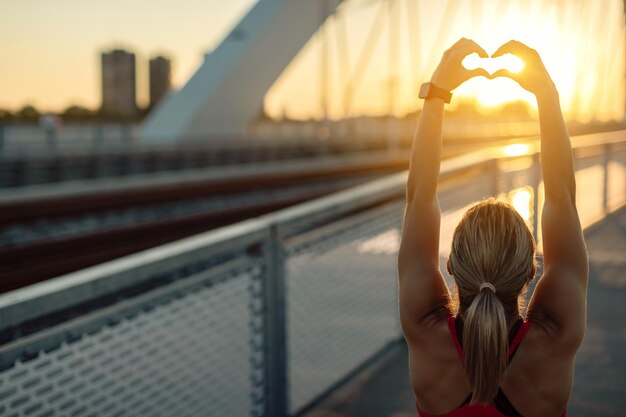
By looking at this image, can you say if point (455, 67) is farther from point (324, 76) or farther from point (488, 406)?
point (324, 76)

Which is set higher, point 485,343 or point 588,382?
point 485,343

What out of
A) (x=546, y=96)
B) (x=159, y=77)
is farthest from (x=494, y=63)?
(x=159, y=77)

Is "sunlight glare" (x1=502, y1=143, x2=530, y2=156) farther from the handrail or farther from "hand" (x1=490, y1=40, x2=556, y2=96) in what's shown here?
"hand" (x1=490, y1=40, x2=556, y2=96)

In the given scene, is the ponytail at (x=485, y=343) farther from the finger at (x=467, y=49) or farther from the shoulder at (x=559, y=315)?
the finger at (x=467, y=49)

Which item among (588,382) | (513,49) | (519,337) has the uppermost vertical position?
(513,49)

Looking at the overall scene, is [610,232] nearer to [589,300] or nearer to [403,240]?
[589,300]

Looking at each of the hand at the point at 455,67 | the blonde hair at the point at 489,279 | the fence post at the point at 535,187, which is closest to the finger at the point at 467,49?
the hand at the point at 455,67

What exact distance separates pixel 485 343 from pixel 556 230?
0.32 meters

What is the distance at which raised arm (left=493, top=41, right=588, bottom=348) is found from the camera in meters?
1.70

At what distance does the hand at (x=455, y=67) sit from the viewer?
193cm

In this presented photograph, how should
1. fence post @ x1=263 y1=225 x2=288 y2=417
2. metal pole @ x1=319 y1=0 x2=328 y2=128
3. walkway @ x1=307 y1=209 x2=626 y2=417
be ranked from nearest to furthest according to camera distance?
fence post @ x1=263 y1=225 x2=288 y2=417 < walkway @ x1=307 y1=209 x2=626 y2=417 < metal pole @ x1=319 y1=0 x2=328 y2=128

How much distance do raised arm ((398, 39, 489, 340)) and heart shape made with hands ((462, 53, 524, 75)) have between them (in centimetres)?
4

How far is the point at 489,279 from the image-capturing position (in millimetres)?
1649

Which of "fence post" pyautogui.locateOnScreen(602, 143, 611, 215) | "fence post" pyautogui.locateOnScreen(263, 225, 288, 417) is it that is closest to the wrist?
"fence post" pyautogui.locateOnScreen(263, 225, 288, 417)
